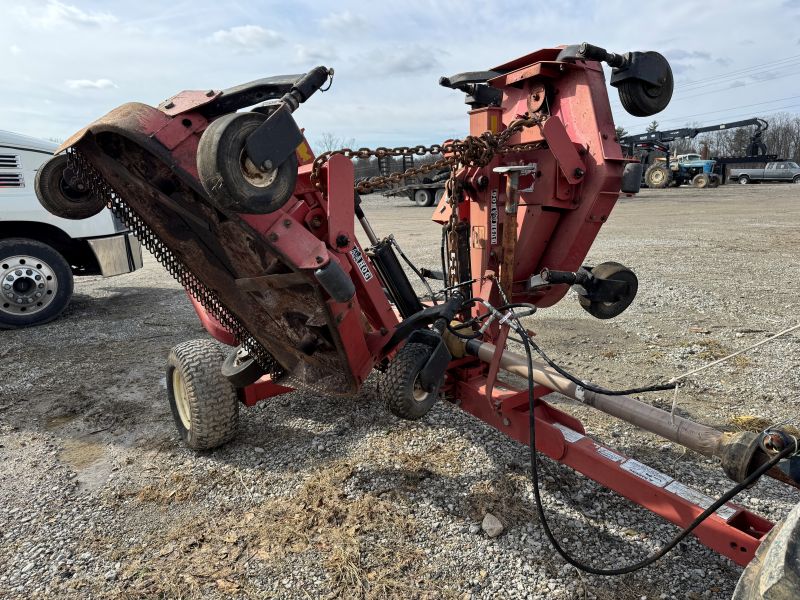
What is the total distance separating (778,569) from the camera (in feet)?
4.72

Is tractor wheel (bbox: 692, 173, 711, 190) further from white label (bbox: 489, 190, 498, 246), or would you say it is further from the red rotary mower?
white label (bbox: 489, 190, 498, 246)

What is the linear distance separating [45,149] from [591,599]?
7.43m

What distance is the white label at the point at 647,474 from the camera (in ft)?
8.03

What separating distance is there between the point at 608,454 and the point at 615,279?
4.08 feet

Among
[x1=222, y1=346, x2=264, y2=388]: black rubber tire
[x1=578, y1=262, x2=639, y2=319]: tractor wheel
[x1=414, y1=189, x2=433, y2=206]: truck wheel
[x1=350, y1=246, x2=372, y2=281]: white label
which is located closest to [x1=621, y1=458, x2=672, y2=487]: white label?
[x1=578, y1=262, x2=639, y2=319]: tractor wheel

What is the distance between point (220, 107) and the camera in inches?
97.9

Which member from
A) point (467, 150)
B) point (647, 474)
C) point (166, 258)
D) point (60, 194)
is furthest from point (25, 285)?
point (647, 474)

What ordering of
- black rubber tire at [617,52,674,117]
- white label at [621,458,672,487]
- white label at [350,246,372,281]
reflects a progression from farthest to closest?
black rubber tire at [617,52,674,117] < white label at [350,246,372,281] < white label at [621,458,672,487]

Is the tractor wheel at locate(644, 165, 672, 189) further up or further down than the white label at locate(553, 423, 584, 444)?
further up

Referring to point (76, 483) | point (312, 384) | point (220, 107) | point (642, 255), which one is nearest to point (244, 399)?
point (312, 384)

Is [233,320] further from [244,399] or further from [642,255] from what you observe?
[642,255]

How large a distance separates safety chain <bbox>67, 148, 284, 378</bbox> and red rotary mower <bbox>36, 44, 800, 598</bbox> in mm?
12

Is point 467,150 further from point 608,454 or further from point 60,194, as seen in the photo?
point 60,194

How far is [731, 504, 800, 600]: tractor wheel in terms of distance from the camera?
1400mm
